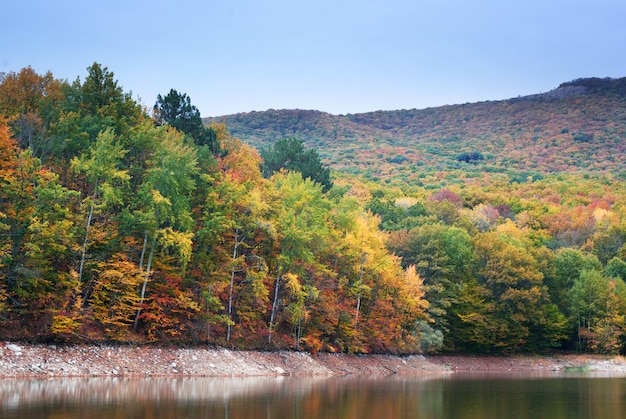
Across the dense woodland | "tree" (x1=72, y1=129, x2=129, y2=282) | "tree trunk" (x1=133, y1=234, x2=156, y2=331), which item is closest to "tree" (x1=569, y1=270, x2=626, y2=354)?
the dense woodland

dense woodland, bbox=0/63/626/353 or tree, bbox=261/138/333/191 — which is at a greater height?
tree, bbox=261/138/333/191

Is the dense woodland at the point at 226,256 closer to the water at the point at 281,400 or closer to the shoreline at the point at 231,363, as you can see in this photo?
the shoreline at the point at 231,363

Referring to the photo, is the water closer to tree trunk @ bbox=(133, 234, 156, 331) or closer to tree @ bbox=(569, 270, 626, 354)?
tree trunk @ bbox=(133, 234, 156, 331)

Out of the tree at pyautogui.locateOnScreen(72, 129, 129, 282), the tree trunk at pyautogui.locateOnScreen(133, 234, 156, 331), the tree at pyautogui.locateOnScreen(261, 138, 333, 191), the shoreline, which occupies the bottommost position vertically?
the shoreline

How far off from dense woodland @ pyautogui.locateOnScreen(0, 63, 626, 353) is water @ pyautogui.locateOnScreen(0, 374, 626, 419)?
24.4 feet

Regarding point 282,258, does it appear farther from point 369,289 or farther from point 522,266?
point 522,266

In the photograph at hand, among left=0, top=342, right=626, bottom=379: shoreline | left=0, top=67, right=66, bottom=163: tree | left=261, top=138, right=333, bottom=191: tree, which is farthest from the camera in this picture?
left=261, top=138, right=333, bottom=191: tree

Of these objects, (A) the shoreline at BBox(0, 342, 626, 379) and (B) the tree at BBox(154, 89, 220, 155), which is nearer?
(A) the shoreline at BBox(0, 342, 626, 379)

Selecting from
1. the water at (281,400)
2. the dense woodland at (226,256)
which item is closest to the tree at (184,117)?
the dense woodland at (226,256)

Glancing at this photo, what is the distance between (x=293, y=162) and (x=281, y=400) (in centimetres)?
5861

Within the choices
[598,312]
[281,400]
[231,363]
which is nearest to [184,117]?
[231,363]

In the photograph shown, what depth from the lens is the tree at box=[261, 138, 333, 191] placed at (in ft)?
305

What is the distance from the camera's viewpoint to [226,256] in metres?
59.5

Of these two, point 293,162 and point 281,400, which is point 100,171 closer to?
point 281,400
